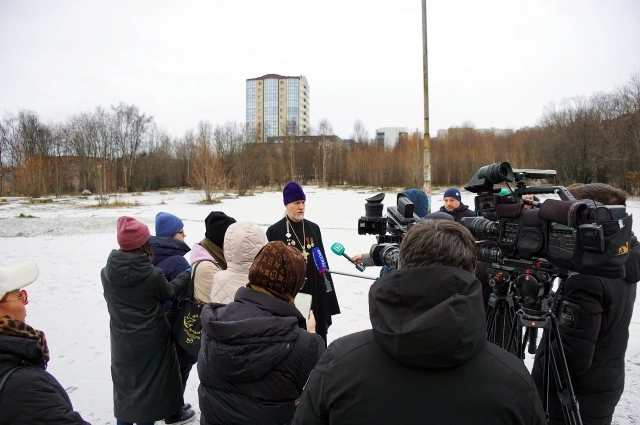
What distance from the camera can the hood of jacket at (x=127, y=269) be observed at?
2705 mm

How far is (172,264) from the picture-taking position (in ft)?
10.4

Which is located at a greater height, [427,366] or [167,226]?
[167,226]

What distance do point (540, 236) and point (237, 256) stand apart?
1.55 m

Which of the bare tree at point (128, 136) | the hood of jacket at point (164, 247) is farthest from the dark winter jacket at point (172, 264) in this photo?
the bare tree at point (128, 136)

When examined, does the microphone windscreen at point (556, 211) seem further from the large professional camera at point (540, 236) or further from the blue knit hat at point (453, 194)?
the blue knit hat at point (453, 194)

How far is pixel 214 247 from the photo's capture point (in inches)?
119

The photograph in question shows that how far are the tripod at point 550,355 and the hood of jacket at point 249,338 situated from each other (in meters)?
1.29

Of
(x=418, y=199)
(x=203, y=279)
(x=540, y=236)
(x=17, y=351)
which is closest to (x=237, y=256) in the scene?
(x=203, y=279)

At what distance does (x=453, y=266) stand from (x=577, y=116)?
46.9 metres

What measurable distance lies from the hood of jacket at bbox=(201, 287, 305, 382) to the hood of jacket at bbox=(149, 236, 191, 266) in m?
1.65

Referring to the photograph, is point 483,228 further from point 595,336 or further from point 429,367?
point 429,367

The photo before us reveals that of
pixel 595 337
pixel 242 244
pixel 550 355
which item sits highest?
pixel 242 244

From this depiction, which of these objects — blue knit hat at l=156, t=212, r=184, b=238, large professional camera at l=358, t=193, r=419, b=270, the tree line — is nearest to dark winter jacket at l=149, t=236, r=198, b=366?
blue knit hat at l=156, t=212, r=184, b=238

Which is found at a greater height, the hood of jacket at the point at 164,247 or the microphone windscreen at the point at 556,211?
the microphone windscreen at the point at 556,211
